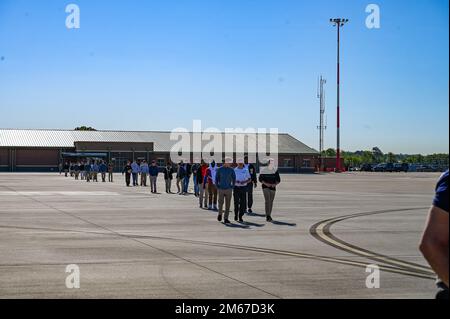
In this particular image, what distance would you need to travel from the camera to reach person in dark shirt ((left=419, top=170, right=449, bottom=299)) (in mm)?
2612

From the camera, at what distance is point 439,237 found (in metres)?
2.66

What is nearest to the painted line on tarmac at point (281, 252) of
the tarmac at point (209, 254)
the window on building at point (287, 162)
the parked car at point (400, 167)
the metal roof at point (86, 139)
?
the tarmac at point (209, 254)

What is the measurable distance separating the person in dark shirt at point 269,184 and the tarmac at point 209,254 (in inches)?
15.3

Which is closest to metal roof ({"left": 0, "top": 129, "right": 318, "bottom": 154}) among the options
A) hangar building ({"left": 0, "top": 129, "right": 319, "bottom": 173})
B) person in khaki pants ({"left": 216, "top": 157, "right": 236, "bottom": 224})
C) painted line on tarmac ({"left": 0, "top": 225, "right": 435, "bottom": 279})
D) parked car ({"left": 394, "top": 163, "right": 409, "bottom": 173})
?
hangar building ({"left": 0, "top": 129, "right": 319, "bottom": 173})

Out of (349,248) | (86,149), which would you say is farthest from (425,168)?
(349,248)

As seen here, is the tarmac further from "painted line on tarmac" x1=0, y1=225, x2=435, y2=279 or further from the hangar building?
the hangar building

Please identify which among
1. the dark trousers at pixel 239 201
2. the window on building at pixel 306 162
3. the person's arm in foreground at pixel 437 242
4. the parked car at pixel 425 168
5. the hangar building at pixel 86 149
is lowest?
the parked car at pixel 425 168

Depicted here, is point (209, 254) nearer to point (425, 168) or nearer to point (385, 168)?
point (385, 168)

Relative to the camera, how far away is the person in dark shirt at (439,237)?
8.57ft

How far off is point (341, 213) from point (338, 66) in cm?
6168

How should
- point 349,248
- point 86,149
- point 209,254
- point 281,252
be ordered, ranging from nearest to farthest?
point 209,254 → point 281,252 → point 349,248 → point 86,149

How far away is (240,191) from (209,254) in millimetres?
6386

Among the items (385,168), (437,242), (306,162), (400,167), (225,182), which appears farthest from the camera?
(400,167)

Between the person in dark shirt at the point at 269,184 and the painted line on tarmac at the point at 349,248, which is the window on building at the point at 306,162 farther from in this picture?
the person in dark shirt at the point at 269,184
